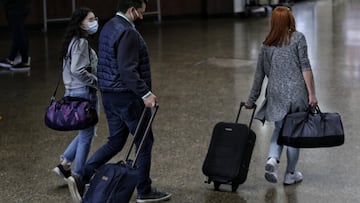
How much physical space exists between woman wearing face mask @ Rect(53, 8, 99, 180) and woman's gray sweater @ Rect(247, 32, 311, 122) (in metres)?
1.25

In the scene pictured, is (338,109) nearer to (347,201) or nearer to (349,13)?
(347,201)

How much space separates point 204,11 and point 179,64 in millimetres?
7689

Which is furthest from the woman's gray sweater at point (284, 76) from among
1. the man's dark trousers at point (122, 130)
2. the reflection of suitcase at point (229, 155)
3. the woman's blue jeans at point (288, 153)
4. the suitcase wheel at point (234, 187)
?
the man's dark trousers at point (122, 130)

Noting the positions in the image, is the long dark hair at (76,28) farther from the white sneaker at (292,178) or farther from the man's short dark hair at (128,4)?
the white sneaker at (292,178)

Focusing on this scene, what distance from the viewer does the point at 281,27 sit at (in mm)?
5000

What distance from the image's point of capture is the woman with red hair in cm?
500

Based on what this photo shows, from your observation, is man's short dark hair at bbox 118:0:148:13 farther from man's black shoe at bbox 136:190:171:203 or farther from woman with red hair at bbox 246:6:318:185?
man's black shoe at bbox 136:190:171:203

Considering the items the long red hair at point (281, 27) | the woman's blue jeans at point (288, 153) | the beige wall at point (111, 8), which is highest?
the long red hair at point (281, 27)

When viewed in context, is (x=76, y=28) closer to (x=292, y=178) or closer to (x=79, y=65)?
(x=79, y=65)

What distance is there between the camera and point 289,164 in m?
5.26

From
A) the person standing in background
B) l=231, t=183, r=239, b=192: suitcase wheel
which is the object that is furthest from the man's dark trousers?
the person standing in background

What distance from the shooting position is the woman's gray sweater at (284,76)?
502cm

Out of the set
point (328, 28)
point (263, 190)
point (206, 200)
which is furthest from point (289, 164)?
point (328, 28)

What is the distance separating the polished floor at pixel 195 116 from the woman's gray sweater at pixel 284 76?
2.09ft
